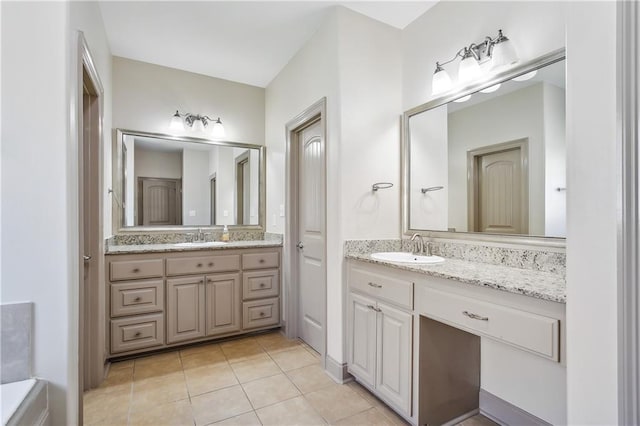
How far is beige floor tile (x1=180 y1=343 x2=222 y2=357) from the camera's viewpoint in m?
2.70

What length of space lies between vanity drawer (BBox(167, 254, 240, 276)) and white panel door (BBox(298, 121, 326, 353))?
0.63 metres

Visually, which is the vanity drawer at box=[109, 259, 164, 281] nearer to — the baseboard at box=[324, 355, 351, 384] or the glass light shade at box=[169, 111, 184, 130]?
the glass light shade at box=[169, 111, 184, 130]

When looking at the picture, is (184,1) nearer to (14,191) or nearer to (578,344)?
(14,191)

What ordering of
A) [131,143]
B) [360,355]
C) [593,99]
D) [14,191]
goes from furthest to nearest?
1. [131,143]
2. [360,355]
3. [14,191]
4. [593,99]

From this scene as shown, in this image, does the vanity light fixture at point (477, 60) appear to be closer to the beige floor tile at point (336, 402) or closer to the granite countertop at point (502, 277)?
the granite countertop at point (502, 277)

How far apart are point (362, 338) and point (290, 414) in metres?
0.62

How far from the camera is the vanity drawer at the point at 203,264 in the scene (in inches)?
106

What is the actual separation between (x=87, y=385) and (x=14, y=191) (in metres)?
1.62

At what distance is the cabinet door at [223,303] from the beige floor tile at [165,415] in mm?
907

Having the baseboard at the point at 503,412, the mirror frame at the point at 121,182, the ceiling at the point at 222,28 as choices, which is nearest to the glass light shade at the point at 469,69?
the ceiling at the point at 222,28

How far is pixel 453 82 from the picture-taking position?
2098mm

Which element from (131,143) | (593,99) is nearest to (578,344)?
(593,99)

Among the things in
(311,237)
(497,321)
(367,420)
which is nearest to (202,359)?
(311,237)

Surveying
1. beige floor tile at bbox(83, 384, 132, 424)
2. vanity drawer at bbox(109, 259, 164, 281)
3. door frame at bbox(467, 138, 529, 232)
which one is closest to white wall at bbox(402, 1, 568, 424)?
door frame at bbox(467, 138, 529, 232)
